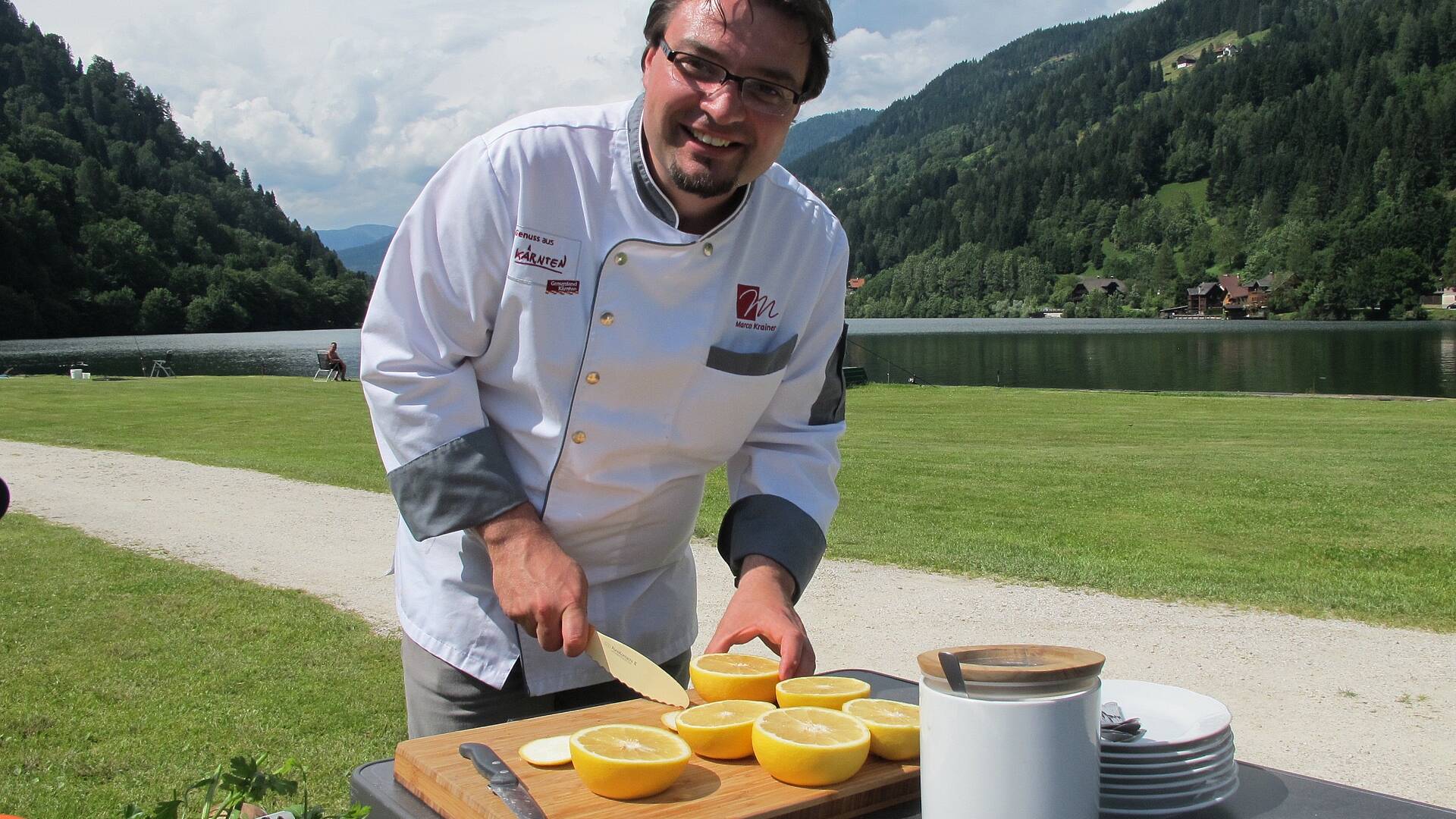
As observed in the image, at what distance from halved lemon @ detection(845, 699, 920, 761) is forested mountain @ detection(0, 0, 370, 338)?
131761 millimetres

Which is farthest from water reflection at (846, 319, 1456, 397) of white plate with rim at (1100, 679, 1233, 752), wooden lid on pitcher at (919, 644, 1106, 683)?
wooden lid on pitcher at (919, 644, 1106, 683)

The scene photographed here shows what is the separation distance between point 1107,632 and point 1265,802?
19.8 ft

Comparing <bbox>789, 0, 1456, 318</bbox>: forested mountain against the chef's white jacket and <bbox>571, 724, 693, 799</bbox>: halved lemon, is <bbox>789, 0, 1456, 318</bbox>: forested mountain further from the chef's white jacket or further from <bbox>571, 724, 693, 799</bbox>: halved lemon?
<bbox>571, 724, 693, 799</bbox>: halved lemon

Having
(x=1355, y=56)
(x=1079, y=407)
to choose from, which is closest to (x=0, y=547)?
(x=1079, y=407)

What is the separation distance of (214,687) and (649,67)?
18.5 ft

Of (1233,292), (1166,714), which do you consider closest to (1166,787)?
(1166,714)

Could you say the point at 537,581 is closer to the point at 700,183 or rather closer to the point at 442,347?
the point at 442,347

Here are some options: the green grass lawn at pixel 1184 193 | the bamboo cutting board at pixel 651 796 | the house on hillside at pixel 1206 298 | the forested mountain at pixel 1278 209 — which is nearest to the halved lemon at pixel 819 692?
the bamboo cutting board at pixel 651 796

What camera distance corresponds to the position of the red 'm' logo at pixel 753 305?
2533 mm

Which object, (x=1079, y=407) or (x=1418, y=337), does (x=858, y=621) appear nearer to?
(x=1079, y=407)

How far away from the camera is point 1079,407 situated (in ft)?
90.7

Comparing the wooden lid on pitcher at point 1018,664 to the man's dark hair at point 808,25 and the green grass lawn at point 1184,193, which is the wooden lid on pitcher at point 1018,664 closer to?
the man's dark hair at point 808,25

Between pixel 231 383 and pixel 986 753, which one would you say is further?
pixel 231 383

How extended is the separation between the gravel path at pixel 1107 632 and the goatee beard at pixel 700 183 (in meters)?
4.34
